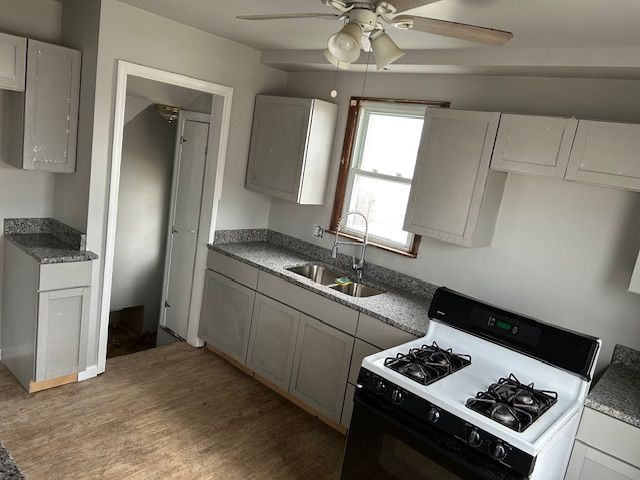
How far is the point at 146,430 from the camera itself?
2877mm

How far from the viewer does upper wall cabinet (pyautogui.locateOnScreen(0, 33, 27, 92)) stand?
2734mm

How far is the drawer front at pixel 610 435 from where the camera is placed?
1.98 m

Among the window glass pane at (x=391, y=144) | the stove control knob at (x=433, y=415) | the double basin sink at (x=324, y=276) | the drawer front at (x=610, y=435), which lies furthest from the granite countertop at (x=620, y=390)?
the window glass pane at (x=391, y=144)

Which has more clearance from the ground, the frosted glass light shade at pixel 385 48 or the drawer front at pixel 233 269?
the frosted glass light shade at pixel 385 48

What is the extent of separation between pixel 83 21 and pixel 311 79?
165 cm

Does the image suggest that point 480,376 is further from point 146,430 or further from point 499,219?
point 146,430

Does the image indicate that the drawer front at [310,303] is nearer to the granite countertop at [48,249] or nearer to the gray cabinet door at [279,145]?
the gray cabinet door at [279,145]

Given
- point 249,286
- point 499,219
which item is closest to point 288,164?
point 249,286

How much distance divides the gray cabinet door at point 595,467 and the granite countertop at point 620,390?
0.18 meters

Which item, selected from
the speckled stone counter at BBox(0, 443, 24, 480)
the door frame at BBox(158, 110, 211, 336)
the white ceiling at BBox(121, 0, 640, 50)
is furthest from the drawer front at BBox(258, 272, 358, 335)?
the speckled stone counter at BBox(0, 443, 24, 480)

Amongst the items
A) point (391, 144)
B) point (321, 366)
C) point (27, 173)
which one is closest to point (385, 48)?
point (391, 144)

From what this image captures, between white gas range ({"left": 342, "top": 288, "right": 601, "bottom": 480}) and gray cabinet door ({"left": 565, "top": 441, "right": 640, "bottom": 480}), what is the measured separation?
0.05 meters

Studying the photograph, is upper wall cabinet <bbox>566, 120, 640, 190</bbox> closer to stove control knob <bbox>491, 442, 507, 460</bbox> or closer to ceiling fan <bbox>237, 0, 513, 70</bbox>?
ceiling fan <bbox>237, 0, 513, 70</bbox>

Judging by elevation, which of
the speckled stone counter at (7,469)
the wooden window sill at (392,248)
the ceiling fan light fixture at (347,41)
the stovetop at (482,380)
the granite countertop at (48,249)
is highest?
the ceiling fan light fixture at (347,41)
